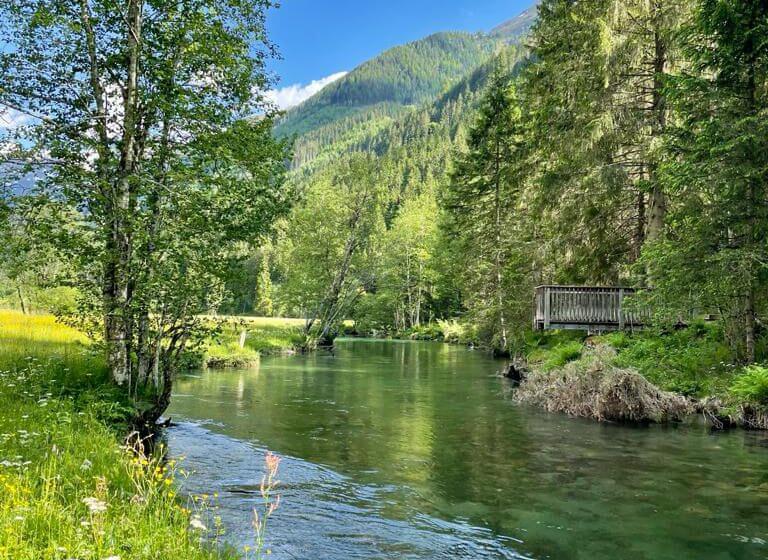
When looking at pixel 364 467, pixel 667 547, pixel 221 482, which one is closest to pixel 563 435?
pixel 364 467

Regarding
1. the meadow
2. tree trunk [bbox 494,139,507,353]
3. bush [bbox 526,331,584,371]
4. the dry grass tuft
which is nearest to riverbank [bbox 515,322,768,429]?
the dry grass tuft

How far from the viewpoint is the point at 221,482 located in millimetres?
8242

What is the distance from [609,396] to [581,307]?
6080mm

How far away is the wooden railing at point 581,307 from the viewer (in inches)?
761

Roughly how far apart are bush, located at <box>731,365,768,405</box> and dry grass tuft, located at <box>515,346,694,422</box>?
1.56m

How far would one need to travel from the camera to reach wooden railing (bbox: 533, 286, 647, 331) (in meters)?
19.3

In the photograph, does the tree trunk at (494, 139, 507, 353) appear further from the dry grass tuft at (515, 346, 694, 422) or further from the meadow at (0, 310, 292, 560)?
the meadow at (0, 310, 292, 560)

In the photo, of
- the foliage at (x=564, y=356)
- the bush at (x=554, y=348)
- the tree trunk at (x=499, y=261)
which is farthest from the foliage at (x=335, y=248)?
the foliage at (x=564, y=356)

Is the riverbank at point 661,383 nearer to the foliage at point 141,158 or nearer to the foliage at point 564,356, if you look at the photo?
the foliage at point 564,356

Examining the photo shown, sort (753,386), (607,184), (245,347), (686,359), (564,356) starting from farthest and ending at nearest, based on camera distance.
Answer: (245,347) < (607,184) < (564,356) < (686,359) < (753,386)

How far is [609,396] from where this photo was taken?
1380 centimetres

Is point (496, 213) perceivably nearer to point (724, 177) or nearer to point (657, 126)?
point (657, 126)

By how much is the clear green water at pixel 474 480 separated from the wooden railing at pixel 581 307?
4702mm

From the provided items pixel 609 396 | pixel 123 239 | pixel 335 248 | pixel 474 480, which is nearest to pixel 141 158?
pixel 123 239
